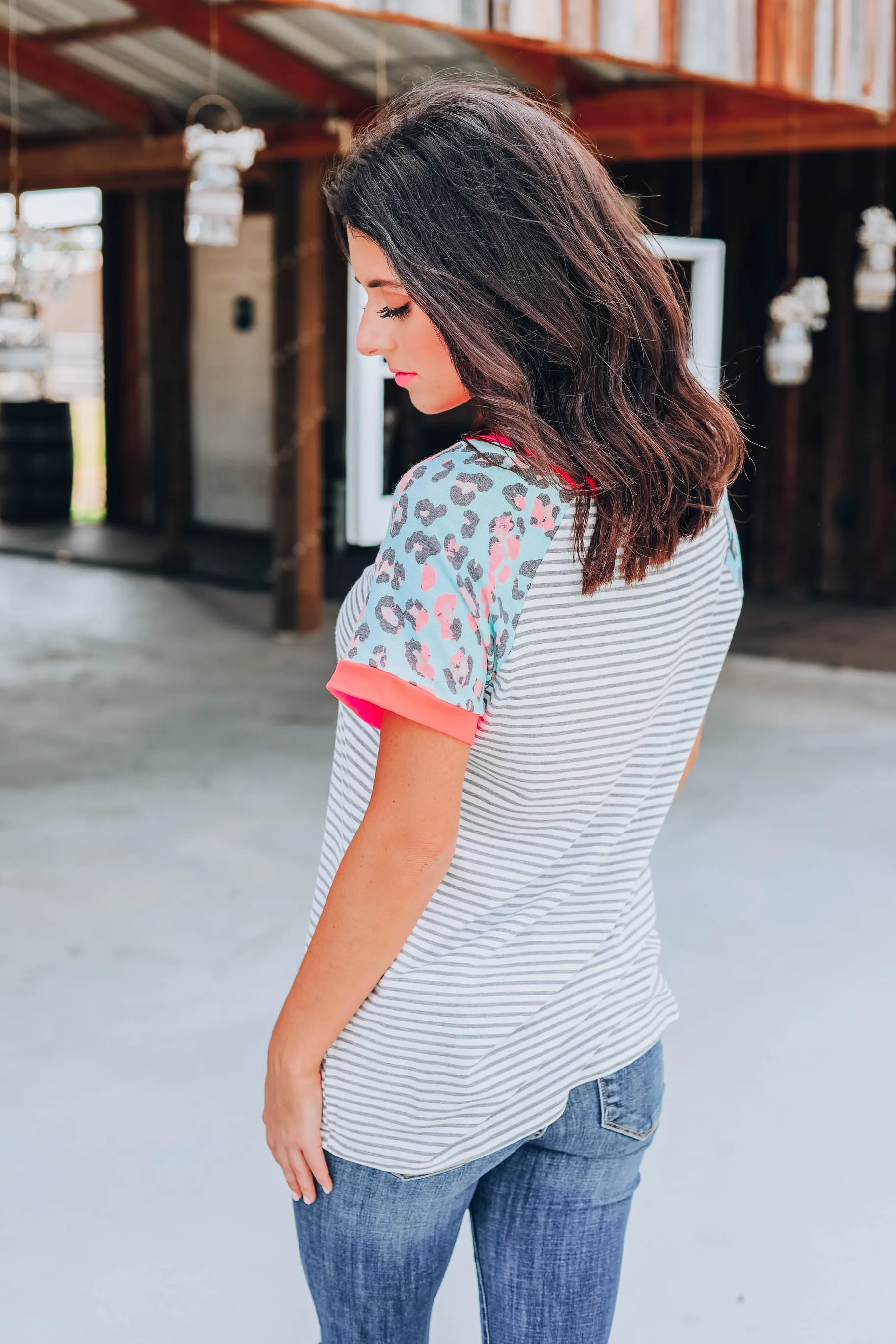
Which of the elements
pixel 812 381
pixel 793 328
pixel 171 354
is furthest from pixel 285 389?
pixel 812 381

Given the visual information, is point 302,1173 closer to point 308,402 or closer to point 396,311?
point 396,311

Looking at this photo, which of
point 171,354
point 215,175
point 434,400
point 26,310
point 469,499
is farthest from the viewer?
point 171,354

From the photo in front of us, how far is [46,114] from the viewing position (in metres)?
8.76

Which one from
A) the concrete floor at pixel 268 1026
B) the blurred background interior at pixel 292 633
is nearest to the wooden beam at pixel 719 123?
the blurred background interior at pixel 292 633

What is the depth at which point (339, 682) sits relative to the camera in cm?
95

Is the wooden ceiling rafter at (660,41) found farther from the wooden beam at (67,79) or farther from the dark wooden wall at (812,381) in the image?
the dark wooden wall at (812,381)

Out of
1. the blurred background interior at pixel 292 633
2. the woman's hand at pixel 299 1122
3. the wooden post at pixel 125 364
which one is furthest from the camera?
the wooden post at pixel 125 364

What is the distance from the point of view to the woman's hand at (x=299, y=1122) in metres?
1.06

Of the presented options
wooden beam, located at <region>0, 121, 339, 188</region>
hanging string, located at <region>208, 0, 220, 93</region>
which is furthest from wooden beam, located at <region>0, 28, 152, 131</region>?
hanging string, located at <region>208, 0, 220, 93</region>

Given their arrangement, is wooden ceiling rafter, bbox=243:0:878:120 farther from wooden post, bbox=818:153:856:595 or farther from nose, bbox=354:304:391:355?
wooden post, bbox=818:153:856:595

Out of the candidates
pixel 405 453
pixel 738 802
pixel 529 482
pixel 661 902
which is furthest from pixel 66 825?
pixel 405 453

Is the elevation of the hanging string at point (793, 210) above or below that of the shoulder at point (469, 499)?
above

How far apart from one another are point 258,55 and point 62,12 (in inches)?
48.8

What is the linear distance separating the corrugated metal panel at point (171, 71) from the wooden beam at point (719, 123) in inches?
70.9
